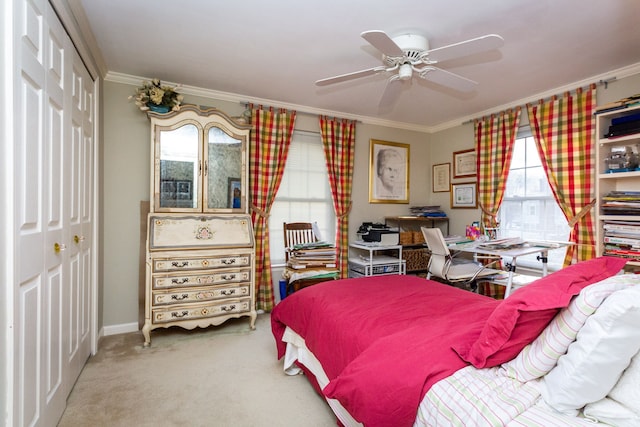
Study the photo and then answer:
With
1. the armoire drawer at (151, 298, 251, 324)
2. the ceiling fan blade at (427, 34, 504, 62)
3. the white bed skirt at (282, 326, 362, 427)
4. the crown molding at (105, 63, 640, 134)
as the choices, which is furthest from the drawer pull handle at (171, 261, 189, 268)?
the ceiling fan blade at (427, 34, 504, 62)

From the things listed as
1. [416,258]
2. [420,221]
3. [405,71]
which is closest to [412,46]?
[405,71]

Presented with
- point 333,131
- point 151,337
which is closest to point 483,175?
point 333,131

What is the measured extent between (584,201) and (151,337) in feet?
14.0

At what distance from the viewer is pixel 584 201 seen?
2982 millimetres

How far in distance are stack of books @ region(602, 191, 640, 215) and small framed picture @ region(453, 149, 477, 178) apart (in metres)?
1.52

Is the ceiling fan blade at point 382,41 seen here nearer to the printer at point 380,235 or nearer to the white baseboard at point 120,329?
the printer at point 380,235

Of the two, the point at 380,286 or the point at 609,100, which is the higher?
the point at 609,100

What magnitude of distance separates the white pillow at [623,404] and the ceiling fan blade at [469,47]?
5.25 feet

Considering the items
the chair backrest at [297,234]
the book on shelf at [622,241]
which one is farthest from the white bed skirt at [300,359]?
the book on shelf at [622,241]

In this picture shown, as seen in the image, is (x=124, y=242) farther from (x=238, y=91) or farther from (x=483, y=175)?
(x=483, y=175)

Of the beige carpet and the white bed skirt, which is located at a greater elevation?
the white bed skirt

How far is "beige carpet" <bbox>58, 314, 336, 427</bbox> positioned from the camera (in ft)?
5.86

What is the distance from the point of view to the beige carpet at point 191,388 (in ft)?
5.86

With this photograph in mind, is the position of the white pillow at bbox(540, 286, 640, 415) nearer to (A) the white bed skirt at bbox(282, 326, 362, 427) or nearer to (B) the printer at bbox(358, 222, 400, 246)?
(A) the white bed skirt at bbox(282, 326, 362, 427)
